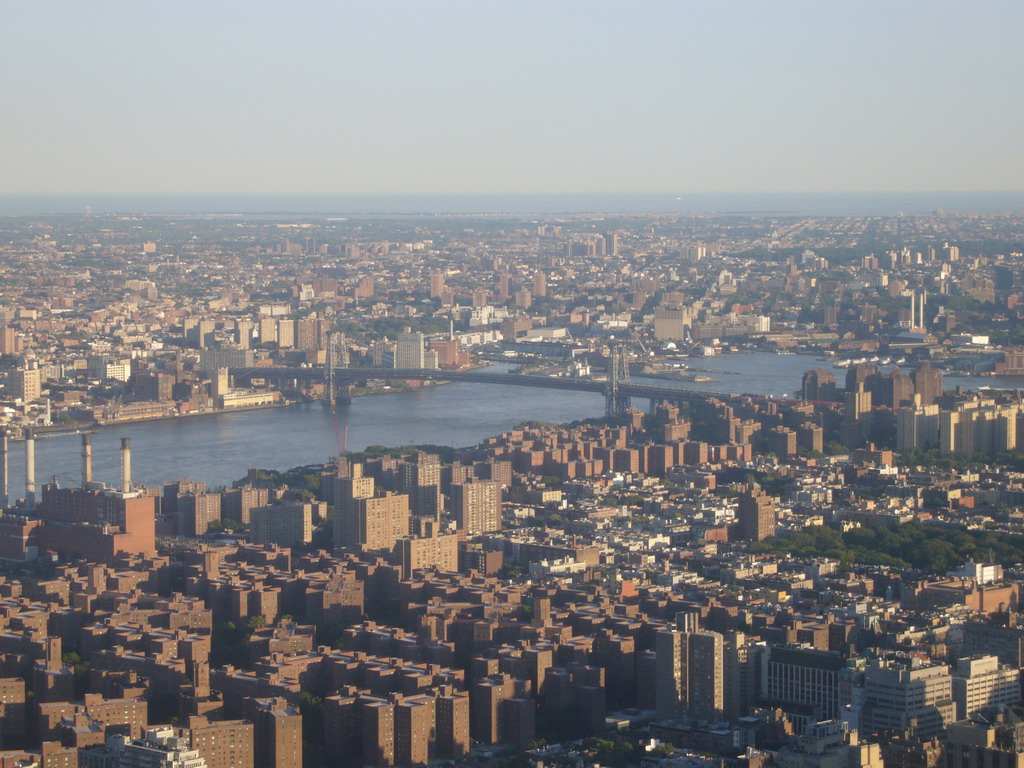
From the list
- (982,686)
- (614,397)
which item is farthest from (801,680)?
(614,397)

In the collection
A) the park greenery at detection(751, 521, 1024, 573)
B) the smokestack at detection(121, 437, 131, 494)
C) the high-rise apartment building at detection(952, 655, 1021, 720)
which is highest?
the smokestack at detection(121, 437, 131, 494)

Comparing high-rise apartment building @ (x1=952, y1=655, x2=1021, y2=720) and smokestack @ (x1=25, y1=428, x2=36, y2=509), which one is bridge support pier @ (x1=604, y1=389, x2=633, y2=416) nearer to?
smokestack @ (x1=25, y1=428, x2=36, y2=509)

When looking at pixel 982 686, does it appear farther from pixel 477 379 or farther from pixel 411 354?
pixel 411 354

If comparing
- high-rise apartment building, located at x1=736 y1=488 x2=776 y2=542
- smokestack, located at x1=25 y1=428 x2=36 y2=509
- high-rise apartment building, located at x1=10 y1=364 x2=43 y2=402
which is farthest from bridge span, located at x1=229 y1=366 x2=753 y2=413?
high-rise apartment building, located at x1=736 y1=488 x2=776 y2=542

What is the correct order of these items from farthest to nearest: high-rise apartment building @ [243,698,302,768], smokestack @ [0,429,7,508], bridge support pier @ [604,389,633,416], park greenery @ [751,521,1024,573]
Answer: bridge support pier @ [604,389,633,416]
smokestack @ [0,429,7,508]
park greenery @ [751,521,1024,573]
high-rise apartment building @ [243,698,302,768]

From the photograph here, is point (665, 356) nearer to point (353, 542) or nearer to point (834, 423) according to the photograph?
point (834, 423)

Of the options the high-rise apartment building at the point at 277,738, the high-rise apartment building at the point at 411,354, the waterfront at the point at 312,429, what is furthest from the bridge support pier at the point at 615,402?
the high-rise apartment building at the point at 277,738
